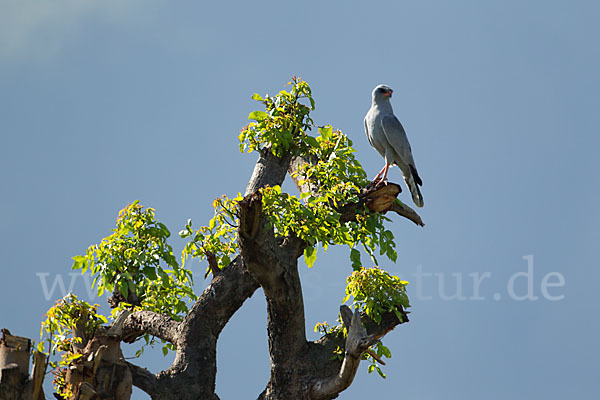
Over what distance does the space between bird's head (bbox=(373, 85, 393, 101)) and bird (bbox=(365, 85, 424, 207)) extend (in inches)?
10.3

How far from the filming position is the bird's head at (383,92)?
10.9 metres

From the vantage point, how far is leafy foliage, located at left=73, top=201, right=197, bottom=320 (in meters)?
8.72

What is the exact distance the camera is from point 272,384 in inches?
331

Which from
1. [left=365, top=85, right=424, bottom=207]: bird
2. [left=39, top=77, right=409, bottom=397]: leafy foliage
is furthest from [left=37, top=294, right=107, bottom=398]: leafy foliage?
[left=365, top=85, right=424, bottom=207]: bird

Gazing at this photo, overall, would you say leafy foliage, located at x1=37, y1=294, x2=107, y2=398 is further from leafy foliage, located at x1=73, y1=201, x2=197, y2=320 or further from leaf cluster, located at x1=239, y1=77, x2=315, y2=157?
leaf cluster, located at x1=239, y1=77, x2=315, y2=157

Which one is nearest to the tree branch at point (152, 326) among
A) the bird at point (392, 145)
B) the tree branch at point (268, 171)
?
the tree branch at point (268, 171)

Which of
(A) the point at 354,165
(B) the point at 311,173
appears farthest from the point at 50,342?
(A) the point at 354,165

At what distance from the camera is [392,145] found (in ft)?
33.2

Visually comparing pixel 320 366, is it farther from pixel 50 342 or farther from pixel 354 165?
pixel 50 342

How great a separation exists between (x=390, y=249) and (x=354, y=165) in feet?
3.75

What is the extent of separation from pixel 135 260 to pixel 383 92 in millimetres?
4541

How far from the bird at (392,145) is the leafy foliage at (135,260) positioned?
3013mm

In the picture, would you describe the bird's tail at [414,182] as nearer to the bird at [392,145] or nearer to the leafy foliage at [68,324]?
the bird at [392,145]

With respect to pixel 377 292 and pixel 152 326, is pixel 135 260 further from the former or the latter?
pixel 377 292
